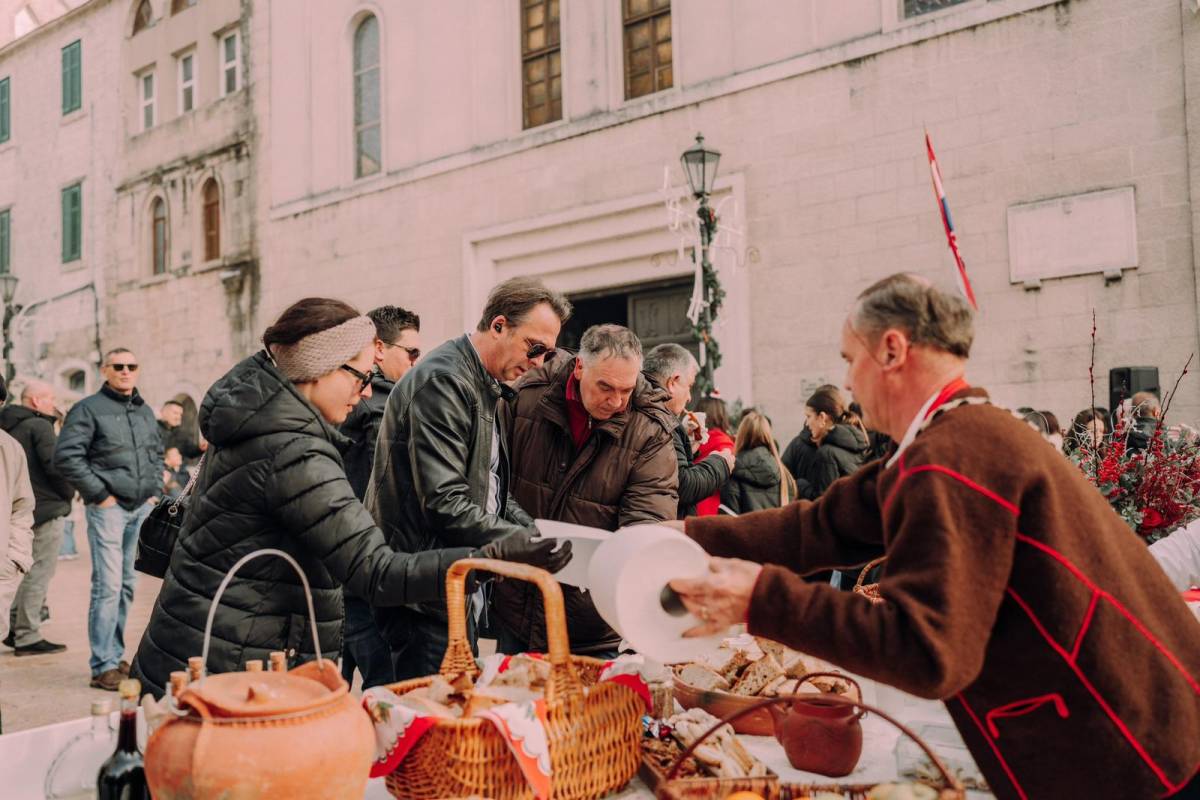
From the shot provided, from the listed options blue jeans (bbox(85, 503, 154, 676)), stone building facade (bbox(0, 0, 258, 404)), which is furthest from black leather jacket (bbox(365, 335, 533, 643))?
stone building facade (bbox(0, 0, 258, 404))

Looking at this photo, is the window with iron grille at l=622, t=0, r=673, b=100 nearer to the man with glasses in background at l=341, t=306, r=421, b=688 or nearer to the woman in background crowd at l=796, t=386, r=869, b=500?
the woman in background crowd at l=796, t=386, r=869, b=500

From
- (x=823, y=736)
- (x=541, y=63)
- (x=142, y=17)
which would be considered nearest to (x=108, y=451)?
(x=823, y=736)

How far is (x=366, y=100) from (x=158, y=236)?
21.0 feet

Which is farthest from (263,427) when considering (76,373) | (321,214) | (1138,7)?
(76,373)

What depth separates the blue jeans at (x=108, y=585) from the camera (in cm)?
577

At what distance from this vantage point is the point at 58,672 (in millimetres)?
5996

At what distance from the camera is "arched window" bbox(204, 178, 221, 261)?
56.5ft

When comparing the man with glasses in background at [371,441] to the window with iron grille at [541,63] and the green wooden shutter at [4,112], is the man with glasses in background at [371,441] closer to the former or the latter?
the window with iron grille at [541,63]

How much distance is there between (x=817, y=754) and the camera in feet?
6.34

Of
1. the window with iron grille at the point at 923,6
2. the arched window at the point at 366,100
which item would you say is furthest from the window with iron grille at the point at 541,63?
the window with iron grille at the point at 923,6

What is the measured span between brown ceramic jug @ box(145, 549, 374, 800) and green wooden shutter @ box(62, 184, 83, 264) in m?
21.5

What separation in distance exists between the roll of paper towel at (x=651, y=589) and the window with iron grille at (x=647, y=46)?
10.7 meters

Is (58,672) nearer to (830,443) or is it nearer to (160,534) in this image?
(160,534)

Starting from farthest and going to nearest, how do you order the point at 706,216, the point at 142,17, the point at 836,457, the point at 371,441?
1. the point at 142,17
2. the point at 706,216
3. the point at 836,457
4. the point at 371,441
